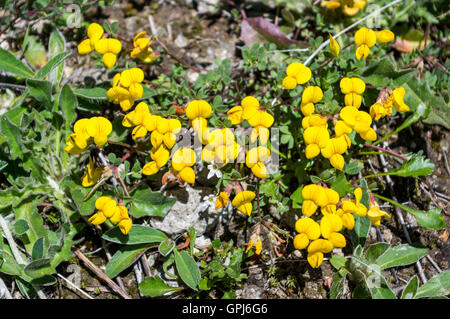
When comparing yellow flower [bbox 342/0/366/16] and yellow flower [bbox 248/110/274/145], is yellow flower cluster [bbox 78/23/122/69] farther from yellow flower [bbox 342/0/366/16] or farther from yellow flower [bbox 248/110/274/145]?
yellow flower [bbox 342/0/366/16]

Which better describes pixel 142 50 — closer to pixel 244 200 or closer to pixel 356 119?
pixel 244 200

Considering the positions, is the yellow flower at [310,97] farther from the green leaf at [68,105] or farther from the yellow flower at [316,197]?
the green leaf at [68,105]

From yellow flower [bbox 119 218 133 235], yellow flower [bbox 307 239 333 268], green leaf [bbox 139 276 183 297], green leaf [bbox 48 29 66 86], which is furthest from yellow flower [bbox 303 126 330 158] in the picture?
green leaf [bbox 48 29 66 86]

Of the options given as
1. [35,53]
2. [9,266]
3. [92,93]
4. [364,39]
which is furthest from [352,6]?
[9,266]

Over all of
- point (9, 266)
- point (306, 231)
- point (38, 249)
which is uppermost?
point (306, 231)

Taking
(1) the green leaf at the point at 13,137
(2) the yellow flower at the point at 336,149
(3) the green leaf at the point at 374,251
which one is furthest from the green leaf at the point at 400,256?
(1) the green leaf at the point at 13,137
